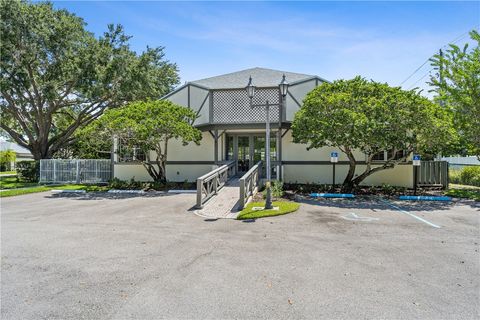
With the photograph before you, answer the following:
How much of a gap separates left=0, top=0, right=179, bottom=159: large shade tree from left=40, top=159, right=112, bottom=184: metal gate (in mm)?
4833

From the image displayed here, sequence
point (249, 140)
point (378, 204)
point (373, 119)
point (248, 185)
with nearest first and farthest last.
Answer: point (378, 204)
point (373, 119)
point (248, 185)
point (249, 140)

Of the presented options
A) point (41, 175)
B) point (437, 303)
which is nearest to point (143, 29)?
point (437, 303)

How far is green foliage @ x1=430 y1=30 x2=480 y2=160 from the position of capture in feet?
40.2

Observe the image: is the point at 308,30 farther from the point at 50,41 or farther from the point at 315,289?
the point at 50,41

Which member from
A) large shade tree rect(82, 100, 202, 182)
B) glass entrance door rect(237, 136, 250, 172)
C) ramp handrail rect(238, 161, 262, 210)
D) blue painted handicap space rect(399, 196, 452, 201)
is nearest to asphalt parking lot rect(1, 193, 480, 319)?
ramp handrail rect(238, 161, 262, 210)

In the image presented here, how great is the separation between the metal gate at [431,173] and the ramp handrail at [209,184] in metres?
10.6

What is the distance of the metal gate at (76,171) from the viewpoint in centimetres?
1838

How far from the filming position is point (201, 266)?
4.91 meters

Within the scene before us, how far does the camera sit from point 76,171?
18.4 metres

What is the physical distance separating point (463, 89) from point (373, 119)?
4.95 metres

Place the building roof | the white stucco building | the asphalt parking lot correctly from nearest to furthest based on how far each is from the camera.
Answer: the asphalt parking lot → the white stucco building → the building roof

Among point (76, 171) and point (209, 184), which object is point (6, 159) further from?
point (209, 184)

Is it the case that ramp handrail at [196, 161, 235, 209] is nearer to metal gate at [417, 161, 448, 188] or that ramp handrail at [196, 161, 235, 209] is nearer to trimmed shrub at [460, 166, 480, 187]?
metal gate at [417, 161, 448, 188]

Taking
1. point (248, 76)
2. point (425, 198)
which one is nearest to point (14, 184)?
point (248, 76)
